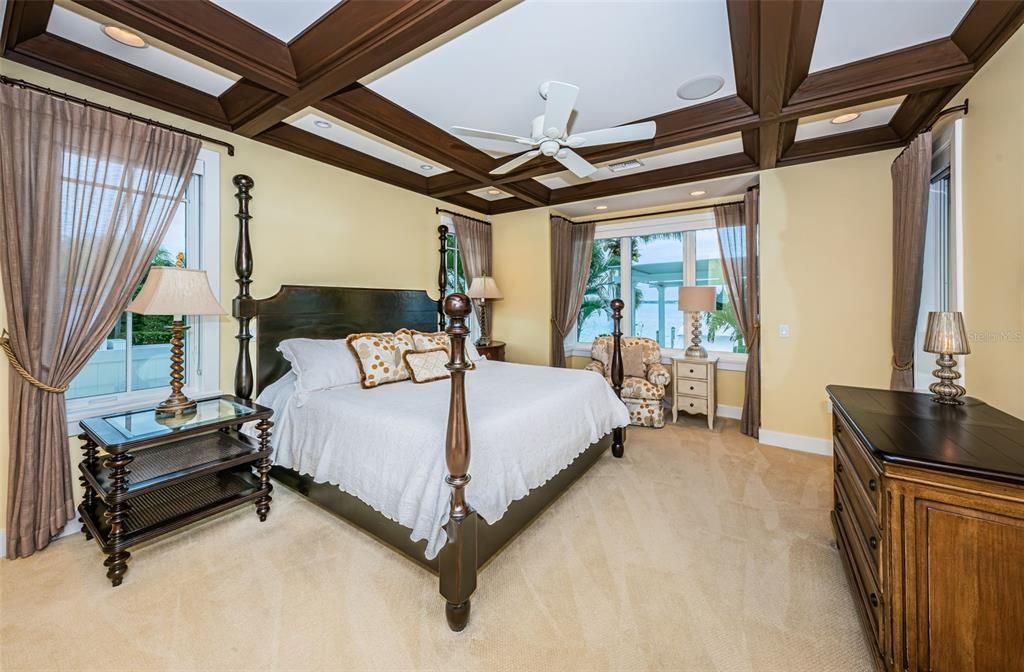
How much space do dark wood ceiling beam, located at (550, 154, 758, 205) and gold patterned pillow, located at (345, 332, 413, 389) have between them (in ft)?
9.13

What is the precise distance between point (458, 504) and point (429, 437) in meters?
0.36

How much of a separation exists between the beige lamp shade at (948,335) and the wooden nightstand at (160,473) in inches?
140

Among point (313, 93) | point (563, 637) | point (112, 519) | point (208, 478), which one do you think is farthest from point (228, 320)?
point (563, 637)

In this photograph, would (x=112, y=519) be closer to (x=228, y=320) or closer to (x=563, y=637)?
(x=228, y=320)

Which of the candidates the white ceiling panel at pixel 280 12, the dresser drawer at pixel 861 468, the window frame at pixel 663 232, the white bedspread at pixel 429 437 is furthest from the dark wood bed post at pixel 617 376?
the white ceiling panel at pixel 280 12

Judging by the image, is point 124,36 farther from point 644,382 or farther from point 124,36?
point 644,382

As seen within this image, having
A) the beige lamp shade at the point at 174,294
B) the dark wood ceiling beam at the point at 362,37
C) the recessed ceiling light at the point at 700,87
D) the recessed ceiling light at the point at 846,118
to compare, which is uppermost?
the recessed ceiling light at the point at 846,118

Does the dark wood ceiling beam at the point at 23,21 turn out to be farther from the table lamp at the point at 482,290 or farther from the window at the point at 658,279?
the window at the point at 658,279

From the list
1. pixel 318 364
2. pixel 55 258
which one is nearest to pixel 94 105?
pixel 55 258

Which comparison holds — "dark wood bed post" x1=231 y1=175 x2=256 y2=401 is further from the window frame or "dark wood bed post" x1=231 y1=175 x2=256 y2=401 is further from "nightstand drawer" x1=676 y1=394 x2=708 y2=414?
"nightstand drawer" x1=676 y1=394 x2=708 y2=414

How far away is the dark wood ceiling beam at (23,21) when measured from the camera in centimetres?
183

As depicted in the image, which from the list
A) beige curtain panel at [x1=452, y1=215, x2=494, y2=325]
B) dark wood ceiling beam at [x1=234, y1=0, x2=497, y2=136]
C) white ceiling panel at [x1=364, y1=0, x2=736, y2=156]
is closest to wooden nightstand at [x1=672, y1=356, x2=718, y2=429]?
beige curtain panel at [x1=452, y1=215, x2=494, y2=325]

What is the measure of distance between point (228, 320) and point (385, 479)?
79.7 inches

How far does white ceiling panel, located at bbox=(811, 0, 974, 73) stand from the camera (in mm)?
1938
